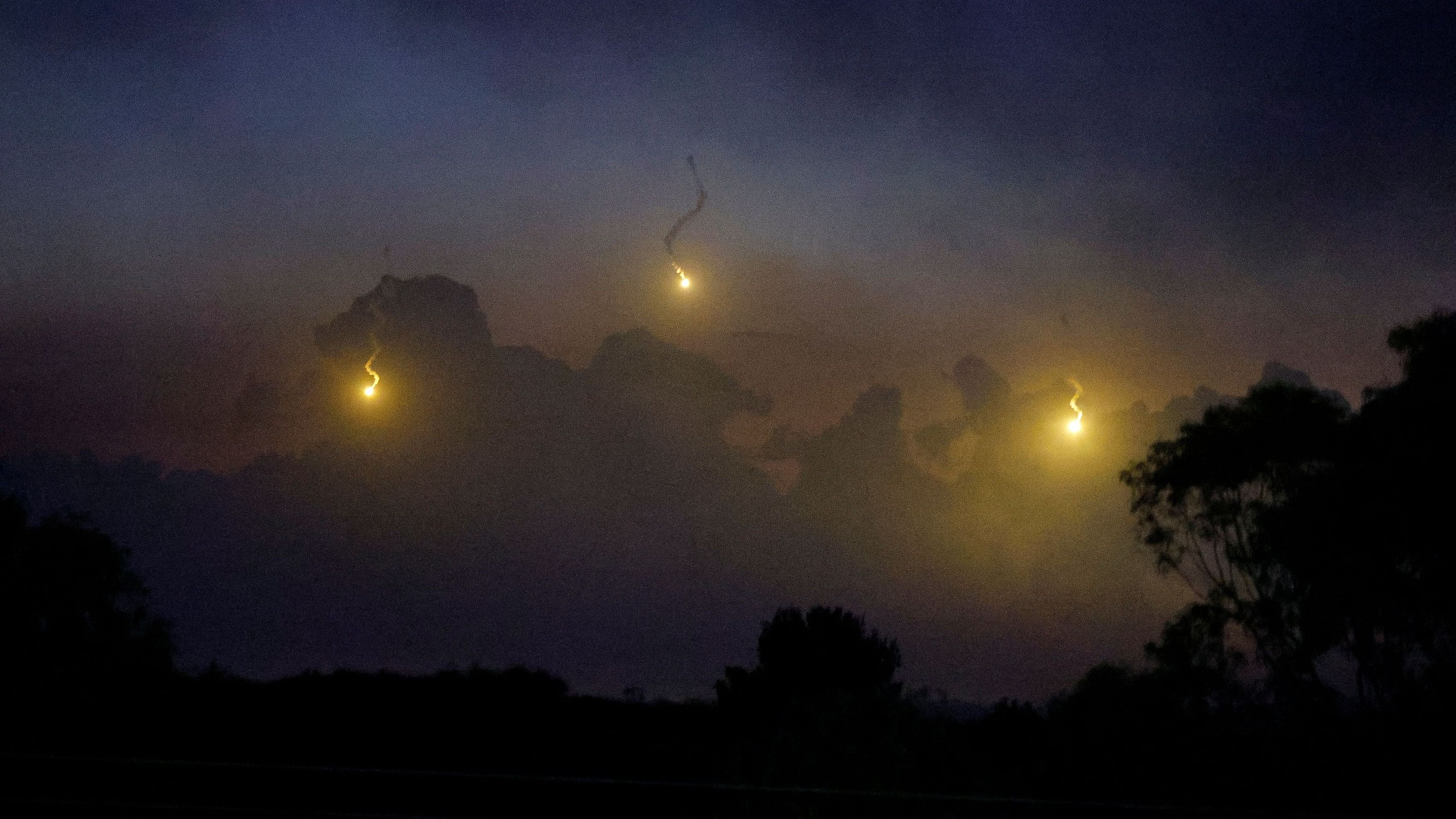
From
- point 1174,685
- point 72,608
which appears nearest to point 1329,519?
point 1174,685

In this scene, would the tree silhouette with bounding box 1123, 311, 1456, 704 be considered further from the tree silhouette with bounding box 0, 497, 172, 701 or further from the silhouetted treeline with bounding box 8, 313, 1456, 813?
the tree silhouette with bounding box 0, 497, 172, 701

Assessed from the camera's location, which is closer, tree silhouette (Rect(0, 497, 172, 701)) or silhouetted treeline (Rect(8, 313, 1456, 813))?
silhouetted treeline (Rect(8, 313, 1456, 813))

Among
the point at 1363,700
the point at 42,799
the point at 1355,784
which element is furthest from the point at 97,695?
the point at 1363,700

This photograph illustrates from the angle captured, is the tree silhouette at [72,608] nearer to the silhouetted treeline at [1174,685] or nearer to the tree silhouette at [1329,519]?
the silhouetted treeline at [1174,685]

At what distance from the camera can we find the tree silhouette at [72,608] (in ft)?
81.0

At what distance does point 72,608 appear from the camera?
26688 millimetres

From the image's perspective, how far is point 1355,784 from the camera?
17266 mm

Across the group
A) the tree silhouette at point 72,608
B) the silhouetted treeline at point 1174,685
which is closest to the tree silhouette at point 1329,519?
the silhouetted treeline at point 1174,685

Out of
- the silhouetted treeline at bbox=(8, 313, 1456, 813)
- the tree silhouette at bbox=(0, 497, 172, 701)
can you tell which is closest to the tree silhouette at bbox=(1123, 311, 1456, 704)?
the silhouetted treeline at bbox=(8, 313, 1456, 813)

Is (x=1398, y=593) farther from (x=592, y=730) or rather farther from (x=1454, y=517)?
(x=592, y=730)

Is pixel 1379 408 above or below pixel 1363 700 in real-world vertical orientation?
above

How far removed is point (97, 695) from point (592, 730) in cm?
1043

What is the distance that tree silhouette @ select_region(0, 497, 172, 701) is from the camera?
81.0 ft

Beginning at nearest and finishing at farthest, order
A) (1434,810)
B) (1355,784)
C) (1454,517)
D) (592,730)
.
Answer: (1434,810)
(1355,784)
(1454,517)
(592,730)
